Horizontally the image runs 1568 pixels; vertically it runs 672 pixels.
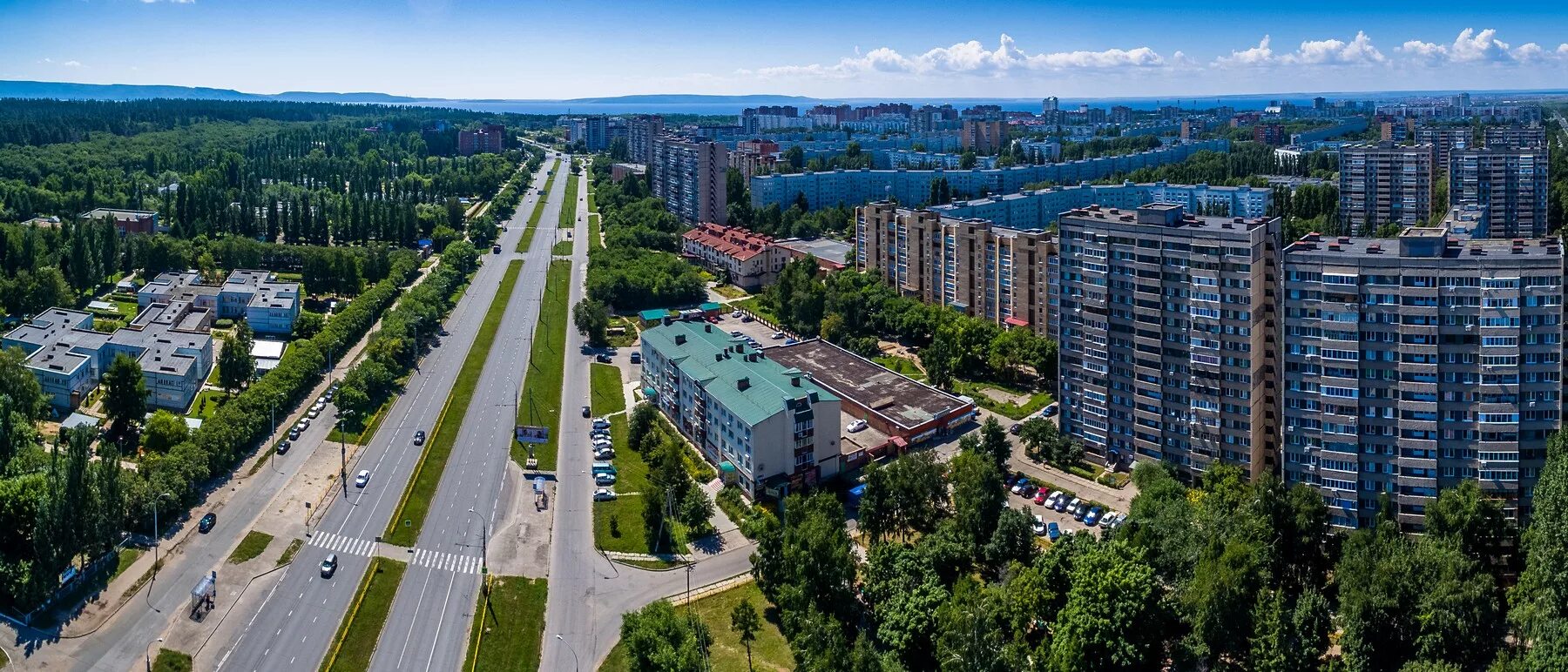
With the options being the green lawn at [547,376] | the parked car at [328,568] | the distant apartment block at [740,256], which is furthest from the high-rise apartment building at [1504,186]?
the parked car at [328,568]

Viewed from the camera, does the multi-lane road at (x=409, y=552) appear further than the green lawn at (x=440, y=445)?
No

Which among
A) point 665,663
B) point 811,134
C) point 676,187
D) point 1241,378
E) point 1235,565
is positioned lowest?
point 665,663

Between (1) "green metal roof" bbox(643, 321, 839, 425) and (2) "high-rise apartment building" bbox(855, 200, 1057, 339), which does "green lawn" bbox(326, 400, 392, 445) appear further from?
(2) "high-rise apartment building" bbox(855, 200, 1057, 339)

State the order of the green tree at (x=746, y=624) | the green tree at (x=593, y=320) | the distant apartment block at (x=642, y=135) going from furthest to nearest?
the distant apartment block at (x=642, y=135)
the green tree at (x=593, y=320)
the green tree at (x=746, y=624)

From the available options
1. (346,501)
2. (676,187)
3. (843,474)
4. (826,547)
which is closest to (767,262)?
(676,187)

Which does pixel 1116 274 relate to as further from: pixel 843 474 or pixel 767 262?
pixel 767 262

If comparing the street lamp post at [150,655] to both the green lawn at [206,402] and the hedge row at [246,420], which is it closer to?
the hedge row at [246,420]

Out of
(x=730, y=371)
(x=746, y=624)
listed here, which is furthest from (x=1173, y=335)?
(x=746, y=624)
